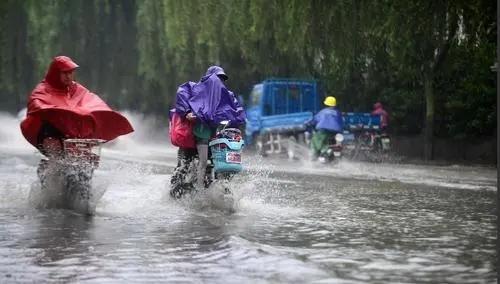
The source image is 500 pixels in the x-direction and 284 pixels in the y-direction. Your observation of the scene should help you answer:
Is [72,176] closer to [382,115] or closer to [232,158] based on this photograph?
[232,158]

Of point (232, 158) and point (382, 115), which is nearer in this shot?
point (232, 158)

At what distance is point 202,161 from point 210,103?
669mm

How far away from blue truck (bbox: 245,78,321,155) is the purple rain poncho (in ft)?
56.6

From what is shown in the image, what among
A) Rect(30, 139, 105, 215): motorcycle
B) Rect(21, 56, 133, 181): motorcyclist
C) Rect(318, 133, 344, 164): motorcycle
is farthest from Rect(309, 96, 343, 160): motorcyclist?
Rect(30, 139, 105, 215): motorcycle

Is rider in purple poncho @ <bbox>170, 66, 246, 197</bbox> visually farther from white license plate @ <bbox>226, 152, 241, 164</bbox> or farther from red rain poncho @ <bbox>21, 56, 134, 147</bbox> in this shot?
red rain poncho @ <bbox>21, 56, 134, 147</bbox>

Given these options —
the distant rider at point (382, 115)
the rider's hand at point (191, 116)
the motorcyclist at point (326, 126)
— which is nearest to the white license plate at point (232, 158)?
the rider's hand at point (191, 116)

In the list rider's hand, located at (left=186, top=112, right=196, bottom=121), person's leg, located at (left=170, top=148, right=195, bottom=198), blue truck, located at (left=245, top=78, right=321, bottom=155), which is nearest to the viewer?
rider's hand, located at (left=186, top=112, right=196, bottom=121)

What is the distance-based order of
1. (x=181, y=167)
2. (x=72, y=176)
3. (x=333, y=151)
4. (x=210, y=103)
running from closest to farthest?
(x=72, y=176)
(x=210, y=103)
(x=181, y=167)
(x=333, y=151)

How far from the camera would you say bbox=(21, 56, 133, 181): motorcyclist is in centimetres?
917

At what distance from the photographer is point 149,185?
518 inches

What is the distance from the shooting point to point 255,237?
7.67 meters

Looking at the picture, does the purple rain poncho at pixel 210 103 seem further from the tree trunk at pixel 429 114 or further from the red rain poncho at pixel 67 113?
the tree trunk at pixel 429 114

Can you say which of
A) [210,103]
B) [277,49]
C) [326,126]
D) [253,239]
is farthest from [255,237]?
[277,49]

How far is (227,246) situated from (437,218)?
3345 millimetres
